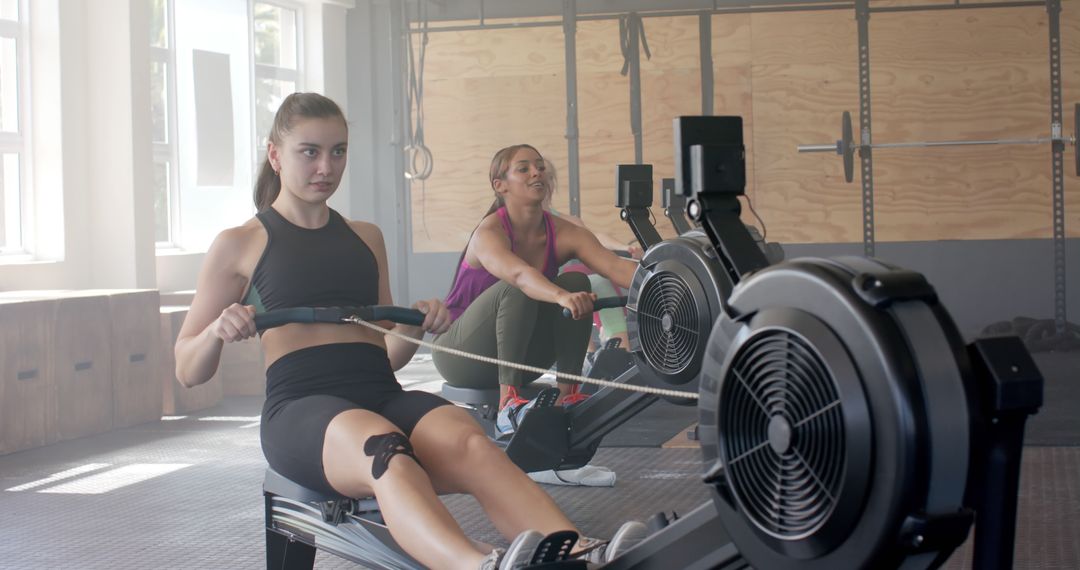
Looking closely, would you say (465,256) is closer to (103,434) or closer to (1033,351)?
(103,434)

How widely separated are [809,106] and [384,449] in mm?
5531

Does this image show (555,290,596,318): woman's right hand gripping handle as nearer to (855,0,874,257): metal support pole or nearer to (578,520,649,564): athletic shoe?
(578,520,649,564): athletic shoe

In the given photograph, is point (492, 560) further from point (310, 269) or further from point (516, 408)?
point (516, 408)

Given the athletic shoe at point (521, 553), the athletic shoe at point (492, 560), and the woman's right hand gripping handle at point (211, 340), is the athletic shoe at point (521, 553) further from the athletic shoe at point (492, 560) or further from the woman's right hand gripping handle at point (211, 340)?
the woman's right hand gripping handle at point (211, 340)

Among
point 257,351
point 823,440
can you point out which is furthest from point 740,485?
point 257,351

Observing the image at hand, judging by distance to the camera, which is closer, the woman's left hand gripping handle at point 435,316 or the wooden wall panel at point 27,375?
the woman's left hand gripping handle at point 435,316

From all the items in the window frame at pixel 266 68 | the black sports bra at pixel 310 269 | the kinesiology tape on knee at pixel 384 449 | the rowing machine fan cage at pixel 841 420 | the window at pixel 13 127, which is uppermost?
the window frame at pixel 266 68

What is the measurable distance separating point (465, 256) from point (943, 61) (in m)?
4.24

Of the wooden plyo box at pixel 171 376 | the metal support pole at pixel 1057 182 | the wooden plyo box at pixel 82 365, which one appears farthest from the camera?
the metal support pole at pixel 1057 182

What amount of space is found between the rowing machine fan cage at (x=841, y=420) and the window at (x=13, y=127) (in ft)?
15.2

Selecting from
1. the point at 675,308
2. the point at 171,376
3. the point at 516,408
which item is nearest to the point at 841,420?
the point at 675,308

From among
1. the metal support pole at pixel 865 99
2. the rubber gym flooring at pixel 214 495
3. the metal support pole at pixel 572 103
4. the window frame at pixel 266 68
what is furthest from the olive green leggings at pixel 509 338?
the window frame at pixel 266 68

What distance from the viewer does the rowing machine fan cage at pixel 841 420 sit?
3.81 feet

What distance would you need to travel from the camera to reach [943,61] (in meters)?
6.71
